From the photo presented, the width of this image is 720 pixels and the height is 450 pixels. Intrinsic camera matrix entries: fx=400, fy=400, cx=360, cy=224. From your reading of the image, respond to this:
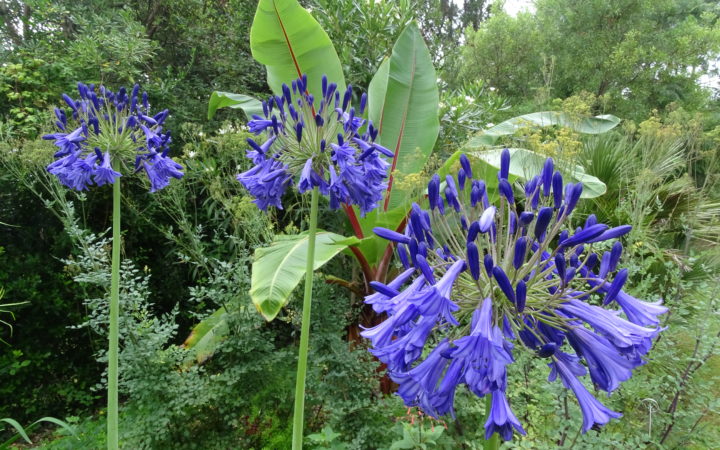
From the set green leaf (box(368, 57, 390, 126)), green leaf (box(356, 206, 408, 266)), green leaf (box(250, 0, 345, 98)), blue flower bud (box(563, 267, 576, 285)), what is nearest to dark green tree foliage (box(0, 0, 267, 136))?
green leaf (box(250, 0, 345, 98))

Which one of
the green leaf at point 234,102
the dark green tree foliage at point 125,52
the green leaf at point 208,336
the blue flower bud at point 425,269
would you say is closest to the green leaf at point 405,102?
the green leaf at point 234,102

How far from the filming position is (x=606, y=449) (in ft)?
6.63

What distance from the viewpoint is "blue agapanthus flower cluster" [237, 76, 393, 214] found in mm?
1808

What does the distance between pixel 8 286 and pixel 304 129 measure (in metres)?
4.26

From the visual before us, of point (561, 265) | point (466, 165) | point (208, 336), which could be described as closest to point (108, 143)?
point (466, 165)

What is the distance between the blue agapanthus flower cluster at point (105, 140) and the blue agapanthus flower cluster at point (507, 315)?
1.59 metres

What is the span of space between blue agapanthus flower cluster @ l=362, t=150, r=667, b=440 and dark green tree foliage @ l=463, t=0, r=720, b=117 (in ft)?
30.0

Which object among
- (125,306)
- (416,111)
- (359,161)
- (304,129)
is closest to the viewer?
(359,161)

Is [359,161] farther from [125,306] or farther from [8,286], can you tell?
[8,286]

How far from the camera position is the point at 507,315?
110 centimetres

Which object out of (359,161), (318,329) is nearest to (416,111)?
(318,329)

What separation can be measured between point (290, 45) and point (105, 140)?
106 inches

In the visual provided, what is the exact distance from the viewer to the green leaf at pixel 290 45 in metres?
4.07

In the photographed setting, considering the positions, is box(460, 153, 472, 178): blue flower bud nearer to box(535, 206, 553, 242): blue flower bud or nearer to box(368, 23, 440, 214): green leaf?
box(535, 206, 553, 242): blue flower bud
